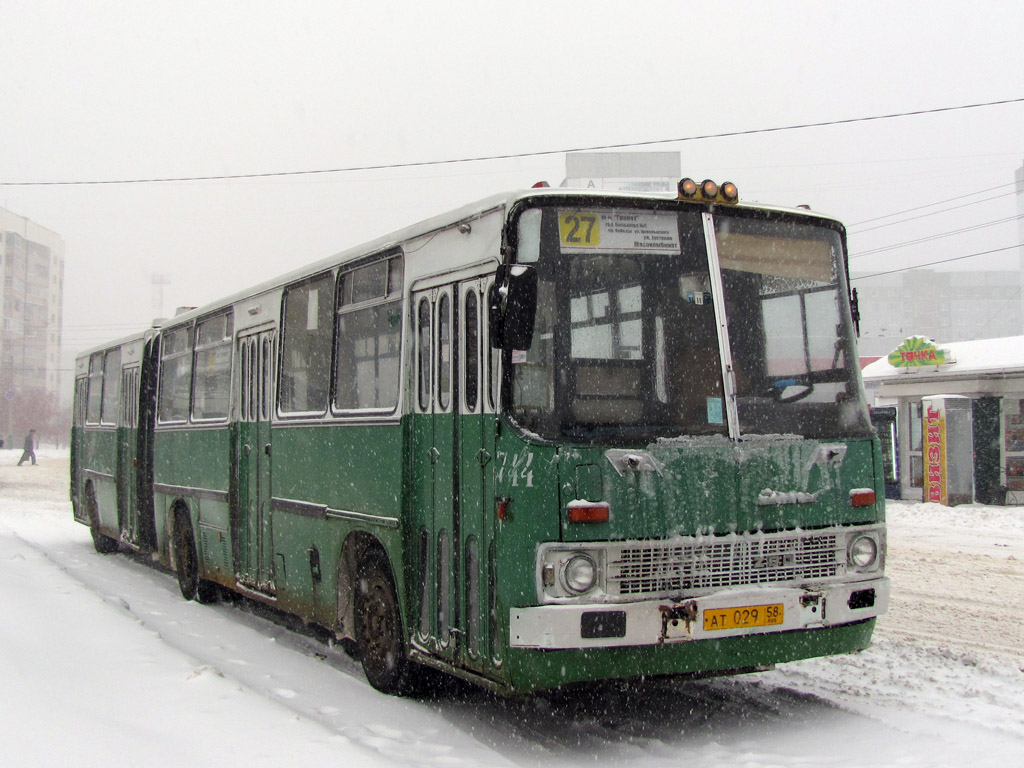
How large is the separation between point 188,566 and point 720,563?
27.1ft

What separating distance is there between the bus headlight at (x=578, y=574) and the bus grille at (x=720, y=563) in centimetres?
11

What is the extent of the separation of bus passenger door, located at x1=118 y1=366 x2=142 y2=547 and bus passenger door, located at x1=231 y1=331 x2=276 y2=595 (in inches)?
202

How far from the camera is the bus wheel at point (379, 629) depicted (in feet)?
23.3

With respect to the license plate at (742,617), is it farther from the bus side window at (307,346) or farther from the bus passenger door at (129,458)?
the bus passenger door at (129,458)

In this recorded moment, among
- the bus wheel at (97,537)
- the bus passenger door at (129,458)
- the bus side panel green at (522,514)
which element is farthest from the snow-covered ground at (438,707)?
the bus wheel at (97,537)

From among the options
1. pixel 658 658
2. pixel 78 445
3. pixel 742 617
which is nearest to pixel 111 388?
pixel 78 445

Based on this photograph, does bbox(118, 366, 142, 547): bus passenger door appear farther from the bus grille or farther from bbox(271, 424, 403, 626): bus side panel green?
the bus grille

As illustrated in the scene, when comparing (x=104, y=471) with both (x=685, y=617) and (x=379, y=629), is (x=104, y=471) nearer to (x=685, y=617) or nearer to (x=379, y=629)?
(x=379, y=629)

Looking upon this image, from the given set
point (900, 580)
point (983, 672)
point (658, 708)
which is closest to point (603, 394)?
point (658, 708)

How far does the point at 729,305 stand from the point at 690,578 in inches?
62.6

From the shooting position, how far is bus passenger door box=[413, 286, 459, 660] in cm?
644

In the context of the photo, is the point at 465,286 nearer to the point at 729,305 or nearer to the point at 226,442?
the point at 729,305

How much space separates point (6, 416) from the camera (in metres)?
91.9

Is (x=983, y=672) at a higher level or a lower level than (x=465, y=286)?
lower
